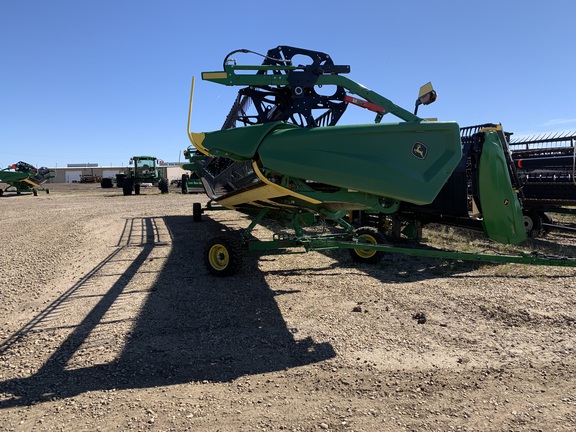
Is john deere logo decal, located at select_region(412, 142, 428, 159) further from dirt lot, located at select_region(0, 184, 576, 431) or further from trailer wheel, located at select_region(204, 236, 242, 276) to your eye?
trailer wheel, located at select_region(204, 236, 242, 276)

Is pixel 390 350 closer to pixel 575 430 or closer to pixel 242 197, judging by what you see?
pixel 575 430

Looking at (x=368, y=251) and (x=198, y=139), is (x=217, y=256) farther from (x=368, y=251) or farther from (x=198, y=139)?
(x=368, y=251)

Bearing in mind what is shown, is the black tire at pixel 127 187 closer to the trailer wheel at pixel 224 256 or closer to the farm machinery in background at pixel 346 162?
the farm machinery in background at pixel 346 162

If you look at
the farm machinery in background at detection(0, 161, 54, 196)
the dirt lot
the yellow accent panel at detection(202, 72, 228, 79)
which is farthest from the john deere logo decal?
the farm machinery in background at detection(0, 161, 54, 196)

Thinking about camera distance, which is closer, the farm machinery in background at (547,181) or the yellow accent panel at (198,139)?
the yellow accent panel at (198,139)

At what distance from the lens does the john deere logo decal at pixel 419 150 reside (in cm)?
389

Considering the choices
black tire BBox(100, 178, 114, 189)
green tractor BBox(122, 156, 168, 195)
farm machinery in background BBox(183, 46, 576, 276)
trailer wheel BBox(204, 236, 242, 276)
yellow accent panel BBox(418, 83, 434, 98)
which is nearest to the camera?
farm machinery in background BBox(183, 46, 576, 276)

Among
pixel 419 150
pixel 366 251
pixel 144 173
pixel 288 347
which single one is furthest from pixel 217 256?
pixel 144 173

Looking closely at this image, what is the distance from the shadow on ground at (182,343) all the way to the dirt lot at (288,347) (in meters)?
0.02

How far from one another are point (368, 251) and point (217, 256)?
2285mm

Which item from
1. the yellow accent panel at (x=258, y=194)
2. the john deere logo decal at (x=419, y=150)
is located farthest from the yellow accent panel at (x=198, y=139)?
the john deere logo decal at (x=419, y=150)

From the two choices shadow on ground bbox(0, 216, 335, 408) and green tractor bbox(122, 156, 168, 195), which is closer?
shadow on ground bbox(0, 216, 335, 408)

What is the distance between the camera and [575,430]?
228 cm

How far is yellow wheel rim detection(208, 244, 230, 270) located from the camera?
574 centimetres
